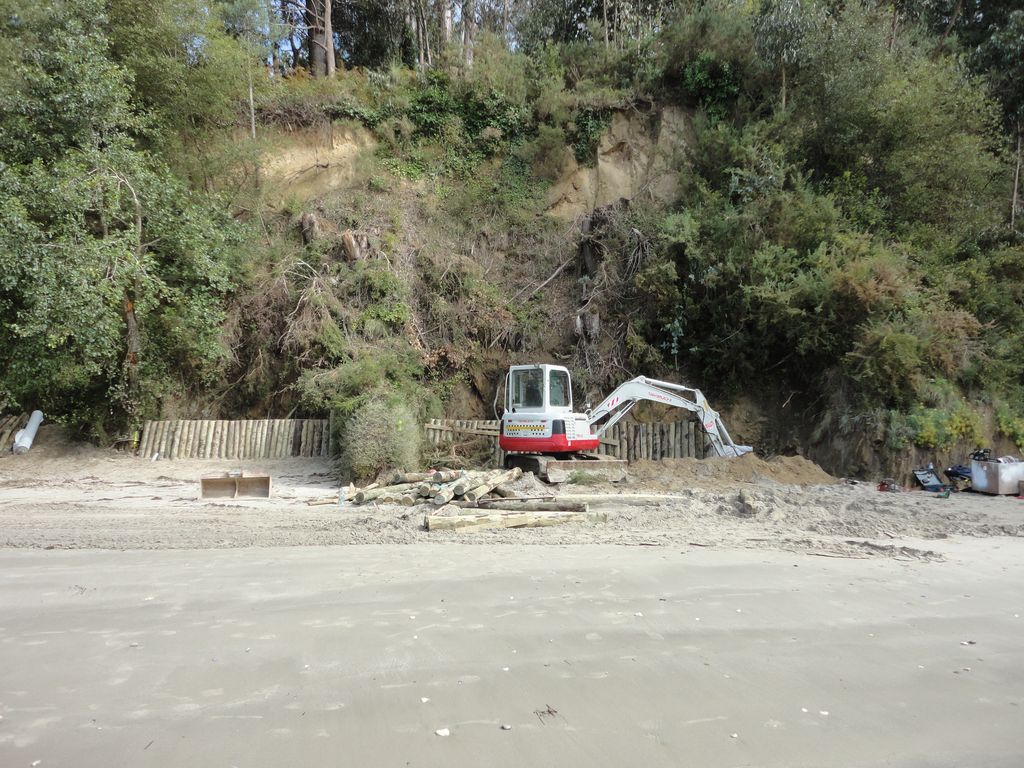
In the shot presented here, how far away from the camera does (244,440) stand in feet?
55.1

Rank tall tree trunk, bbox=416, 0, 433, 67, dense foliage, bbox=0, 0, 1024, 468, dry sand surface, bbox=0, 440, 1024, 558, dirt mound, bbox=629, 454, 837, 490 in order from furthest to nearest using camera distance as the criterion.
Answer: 1. tall tree trunk, bbox=416, 0, 433, 67
2. dense foliage, bbox=0, 0, 1024, 468
3. dirt mound, bbox=629, 454, 837, 490
4. dry sand surface, bbox=0, 440, 1024, 558

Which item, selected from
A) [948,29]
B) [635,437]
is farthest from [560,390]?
[948,29]

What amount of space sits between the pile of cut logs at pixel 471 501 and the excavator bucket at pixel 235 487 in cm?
156

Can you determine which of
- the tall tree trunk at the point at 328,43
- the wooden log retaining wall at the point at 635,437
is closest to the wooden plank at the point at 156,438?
the wooden log retaining wall at the point at 635,437

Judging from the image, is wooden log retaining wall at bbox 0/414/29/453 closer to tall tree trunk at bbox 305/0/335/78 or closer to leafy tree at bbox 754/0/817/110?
tall tree trunk at bbox 305/0/335/78

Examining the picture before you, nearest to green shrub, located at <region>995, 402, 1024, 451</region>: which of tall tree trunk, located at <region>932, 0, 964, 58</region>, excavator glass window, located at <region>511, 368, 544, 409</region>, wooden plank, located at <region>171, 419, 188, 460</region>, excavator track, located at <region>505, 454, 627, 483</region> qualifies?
excavator track, located at <region>505, 454, 627, 483</region>

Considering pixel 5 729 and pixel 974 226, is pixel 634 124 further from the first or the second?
pixel 5 729

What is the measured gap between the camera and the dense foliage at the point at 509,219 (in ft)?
50.3

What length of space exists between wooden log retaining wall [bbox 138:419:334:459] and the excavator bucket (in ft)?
14.4

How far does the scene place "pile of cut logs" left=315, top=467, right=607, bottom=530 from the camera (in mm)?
8781

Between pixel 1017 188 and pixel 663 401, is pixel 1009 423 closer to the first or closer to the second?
pixel 663 401

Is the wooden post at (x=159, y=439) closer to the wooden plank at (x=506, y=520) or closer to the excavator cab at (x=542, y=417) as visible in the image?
the excavator cab at (x=542, y=417)

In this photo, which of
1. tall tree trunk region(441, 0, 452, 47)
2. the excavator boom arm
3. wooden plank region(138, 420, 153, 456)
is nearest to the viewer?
the excavator boom arm

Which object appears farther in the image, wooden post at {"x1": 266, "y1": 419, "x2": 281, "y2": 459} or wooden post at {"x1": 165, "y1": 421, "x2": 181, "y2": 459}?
wooden post at {"x1": 165, "y1": 421, "x2": 181, "y2": 459}
